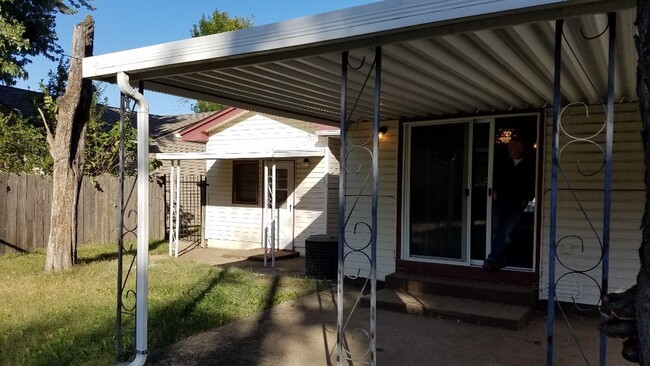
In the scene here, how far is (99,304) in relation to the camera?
19.7ft

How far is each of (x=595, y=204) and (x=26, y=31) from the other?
1665 cm

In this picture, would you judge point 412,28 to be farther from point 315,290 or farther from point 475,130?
point 315,290

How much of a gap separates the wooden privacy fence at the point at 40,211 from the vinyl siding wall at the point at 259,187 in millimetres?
2257

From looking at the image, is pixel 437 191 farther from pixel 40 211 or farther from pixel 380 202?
pixel 40 211

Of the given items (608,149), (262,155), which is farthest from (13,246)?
(608,149)

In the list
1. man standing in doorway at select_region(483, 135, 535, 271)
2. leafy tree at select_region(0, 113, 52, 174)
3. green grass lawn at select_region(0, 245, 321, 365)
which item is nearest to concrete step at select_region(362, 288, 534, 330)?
man standing in doorway at select_region(483, 135, 535, 271)

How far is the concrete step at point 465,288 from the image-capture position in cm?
559

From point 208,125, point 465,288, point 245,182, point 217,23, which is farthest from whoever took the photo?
point 217,23

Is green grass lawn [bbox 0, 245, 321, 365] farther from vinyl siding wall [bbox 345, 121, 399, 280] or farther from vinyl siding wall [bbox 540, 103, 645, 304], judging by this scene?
vinyl siding wall [bbox 540, 103, 645, 304]

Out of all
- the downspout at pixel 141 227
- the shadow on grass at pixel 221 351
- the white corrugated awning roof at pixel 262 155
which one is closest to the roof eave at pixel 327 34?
the downspout at pixel 141 227

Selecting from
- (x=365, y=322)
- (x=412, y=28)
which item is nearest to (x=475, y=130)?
(x=365, y=322)

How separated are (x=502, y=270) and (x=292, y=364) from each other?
3.22 m

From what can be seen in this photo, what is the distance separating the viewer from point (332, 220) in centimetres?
1095

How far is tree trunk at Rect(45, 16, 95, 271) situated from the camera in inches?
317
